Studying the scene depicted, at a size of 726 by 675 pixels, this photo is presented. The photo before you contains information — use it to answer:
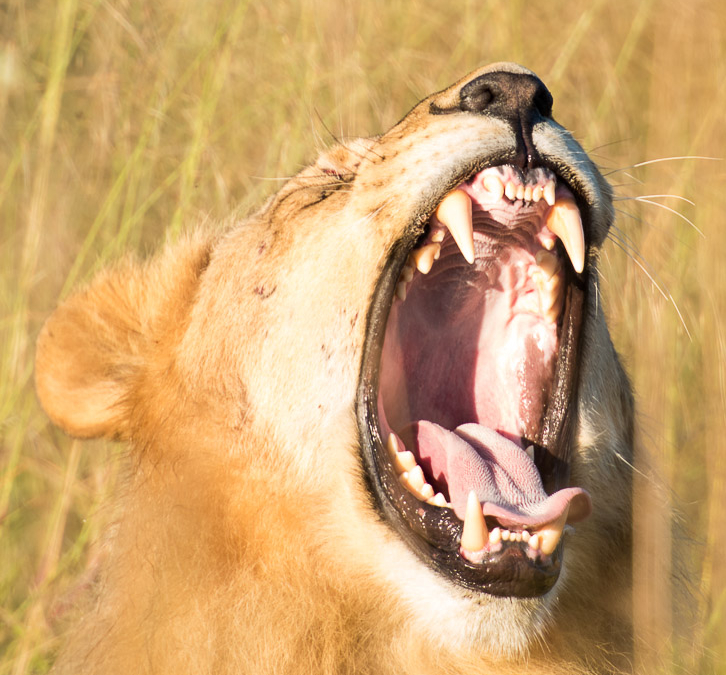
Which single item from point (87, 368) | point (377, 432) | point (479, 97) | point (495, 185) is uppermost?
point (479, 97)

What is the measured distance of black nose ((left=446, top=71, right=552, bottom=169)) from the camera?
2.46 meters

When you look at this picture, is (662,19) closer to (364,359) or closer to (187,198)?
(187,198)

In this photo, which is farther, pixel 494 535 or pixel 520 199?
pixel 520 199

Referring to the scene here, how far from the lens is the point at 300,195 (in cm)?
279

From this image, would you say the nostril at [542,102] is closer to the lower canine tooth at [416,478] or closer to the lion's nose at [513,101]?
the lion's nose at [513,101]

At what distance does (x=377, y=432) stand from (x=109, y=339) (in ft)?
2.85

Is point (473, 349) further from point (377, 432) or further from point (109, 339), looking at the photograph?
point (109, 339)

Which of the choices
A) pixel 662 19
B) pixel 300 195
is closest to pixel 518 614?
pixel 300 195

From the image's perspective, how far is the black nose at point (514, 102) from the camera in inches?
97.0

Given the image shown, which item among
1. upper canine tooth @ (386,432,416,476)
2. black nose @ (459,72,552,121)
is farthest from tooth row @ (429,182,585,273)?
upper canine tooth @ (386,432,416,476)

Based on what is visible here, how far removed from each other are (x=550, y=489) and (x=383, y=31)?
3.47 metres

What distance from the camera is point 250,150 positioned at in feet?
17.5

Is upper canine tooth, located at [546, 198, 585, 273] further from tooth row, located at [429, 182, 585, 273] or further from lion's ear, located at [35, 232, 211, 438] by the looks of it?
lion's ear, located at [35, 232, 211, 438]

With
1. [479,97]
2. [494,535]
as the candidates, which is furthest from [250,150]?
[494,535]
